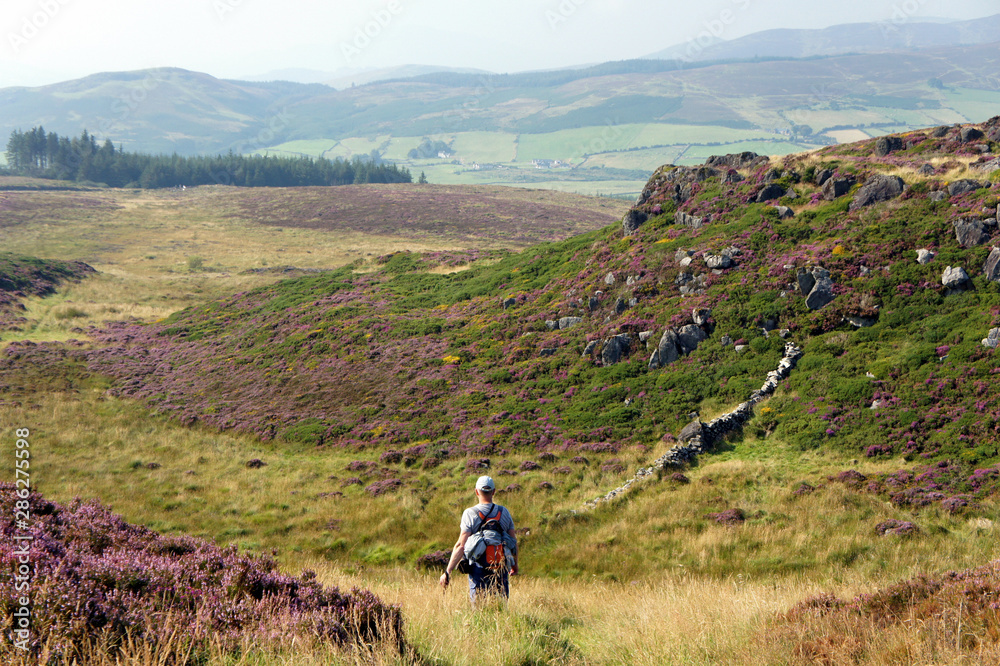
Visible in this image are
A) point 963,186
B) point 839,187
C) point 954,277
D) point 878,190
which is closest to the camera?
point 954,277

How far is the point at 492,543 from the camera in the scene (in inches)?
318

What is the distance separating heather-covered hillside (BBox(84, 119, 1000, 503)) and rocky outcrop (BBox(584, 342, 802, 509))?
1.59 ft

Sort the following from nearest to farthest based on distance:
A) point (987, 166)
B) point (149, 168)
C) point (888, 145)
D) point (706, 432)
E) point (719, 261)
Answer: point (706, 432) → point (987, 166) → point (719, 261) → point (888, 145) → point (149, 168)

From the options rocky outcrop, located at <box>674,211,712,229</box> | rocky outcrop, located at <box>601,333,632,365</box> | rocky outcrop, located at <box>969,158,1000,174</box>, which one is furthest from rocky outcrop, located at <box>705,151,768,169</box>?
rocky outcrop, located at <box>601,333,632,365</box>

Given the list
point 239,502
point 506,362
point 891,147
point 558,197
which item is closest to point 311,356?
point 506,362

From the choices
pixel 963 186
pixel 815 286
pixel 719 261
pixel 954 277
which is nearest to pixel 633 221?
pixel 719 261

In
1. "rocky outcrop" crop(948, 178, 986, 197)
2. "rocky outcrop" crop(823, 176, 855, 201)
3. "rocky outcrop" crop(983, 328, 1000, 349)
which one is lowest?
"rocky outcrop" crop(983, 328, 1000, 349)

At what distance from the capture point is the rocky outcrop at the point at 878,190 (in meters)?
25.9

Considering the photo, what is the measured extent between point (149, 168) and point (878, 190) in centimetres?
18000

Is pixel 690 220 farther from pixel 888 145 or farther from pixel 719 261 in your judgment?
pixel 888 145

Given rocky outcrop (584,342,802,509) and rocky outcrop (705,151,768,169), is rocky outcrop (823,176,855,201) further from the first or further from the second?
rocky outcrop (584,342,802,509)

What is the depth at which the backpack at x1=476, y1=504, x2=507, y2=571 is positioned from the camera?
8070 mm

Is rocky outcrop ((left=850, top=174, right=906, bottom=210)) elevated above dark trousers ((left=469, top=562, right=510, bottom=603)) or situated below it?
above

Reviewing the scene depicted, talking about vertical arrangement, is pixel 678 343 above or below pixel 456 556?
above
